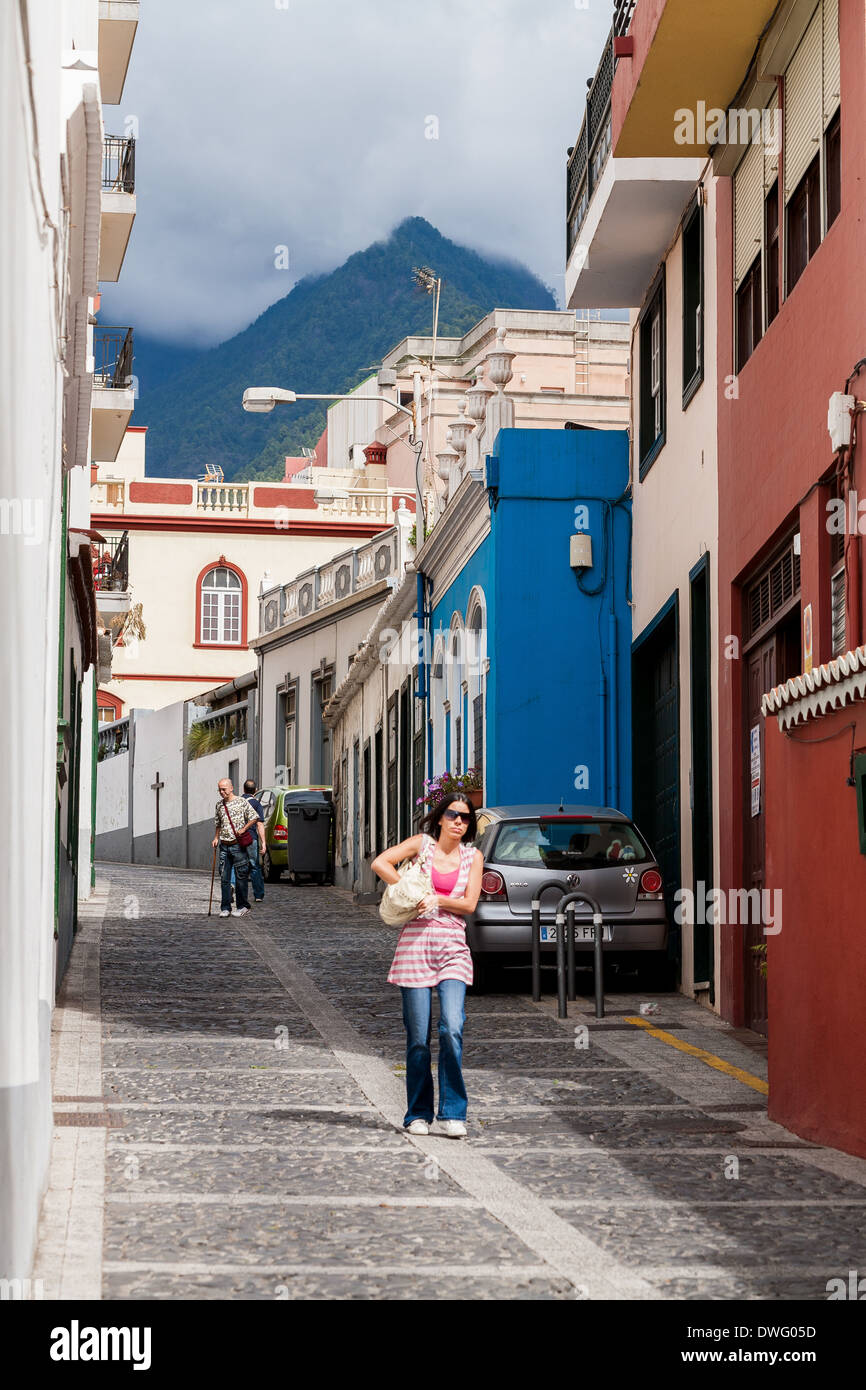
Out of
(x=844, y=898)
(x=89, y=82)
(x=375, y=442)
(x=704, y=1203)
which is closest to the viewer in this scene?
(x=704, y=1203)

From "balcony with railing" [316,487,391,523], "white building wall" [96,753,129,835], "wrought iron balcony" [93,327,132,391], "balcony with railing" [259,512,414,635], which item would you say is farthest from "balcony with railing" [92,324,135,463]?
"balcony with railing" [316,487,391,523]

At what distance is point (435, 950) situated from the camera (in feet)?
30.5

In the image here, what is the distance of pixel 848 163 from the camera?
10.5 metres

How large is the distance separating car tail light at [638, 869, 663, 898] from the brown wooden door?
1.39 metres

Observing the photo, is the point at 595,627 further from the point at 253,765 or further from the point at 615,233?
the point at 253,765

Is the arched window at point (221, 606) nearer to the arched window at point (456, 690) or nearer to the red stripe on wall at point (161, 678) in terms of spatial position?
the red stripe on wall at point (161, 678)

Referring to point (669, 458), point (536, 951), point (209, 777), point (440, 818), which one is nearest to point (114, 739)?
point (209, 777)

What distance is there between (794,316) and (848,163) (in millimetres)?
1634

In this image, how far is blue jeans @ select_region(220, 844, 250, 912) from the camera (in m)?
23.8

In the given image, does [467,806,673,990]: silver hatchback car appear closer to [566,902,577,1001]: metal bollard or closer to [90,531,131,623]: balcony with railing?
[566,902,577,1001]: metal bollard

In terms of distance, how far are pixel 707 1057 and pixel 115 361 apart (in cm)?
1494

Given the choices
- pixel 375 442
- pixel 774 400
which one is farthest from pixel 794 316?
pixel 375 442

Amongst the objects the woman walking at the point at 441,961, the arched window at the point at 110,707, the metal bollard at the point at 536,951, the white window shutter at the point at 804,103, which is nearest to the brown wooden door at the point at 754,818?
the metal bollard at the point at 536,951

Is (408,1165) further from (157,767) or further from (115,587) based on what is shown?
(157,767)
